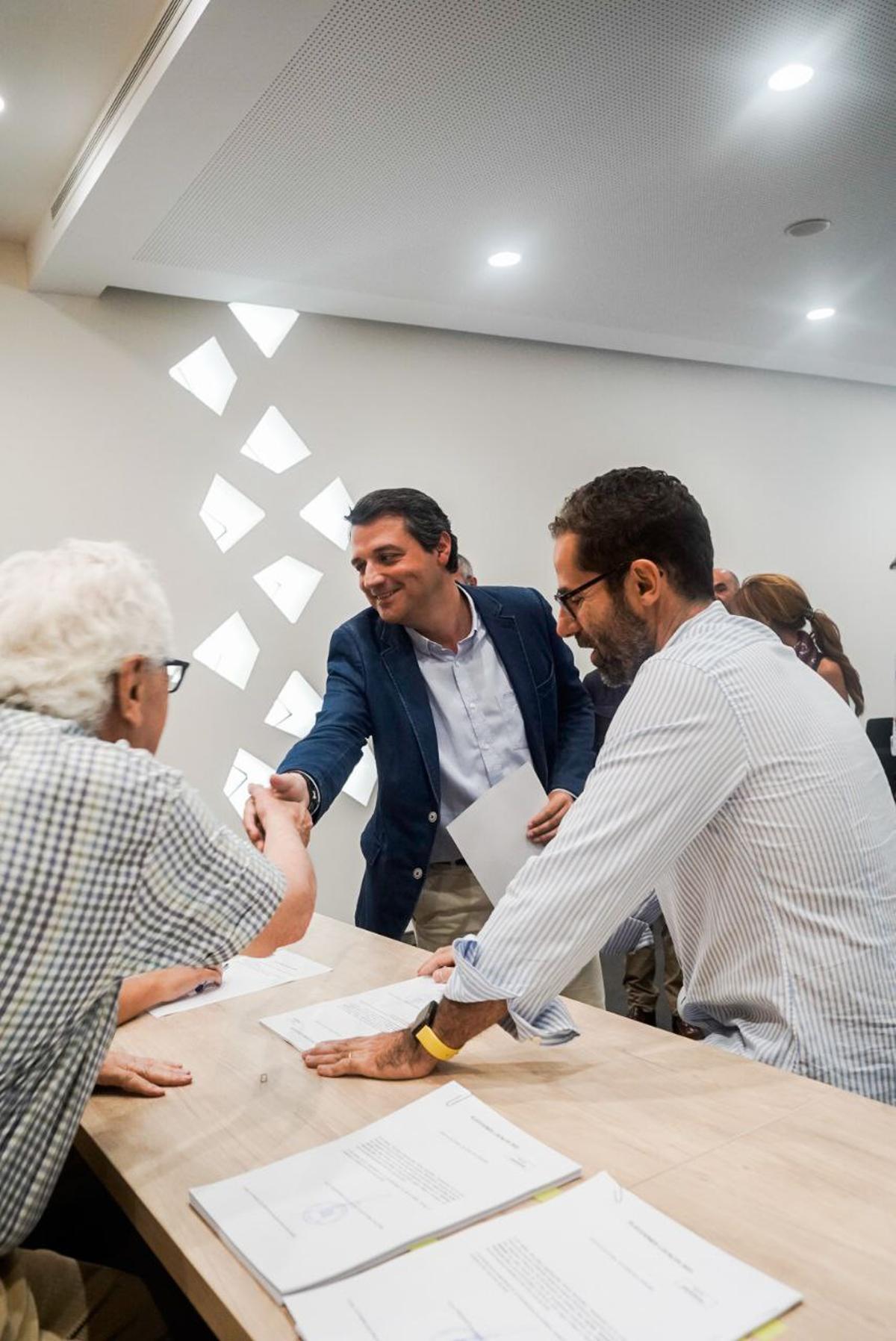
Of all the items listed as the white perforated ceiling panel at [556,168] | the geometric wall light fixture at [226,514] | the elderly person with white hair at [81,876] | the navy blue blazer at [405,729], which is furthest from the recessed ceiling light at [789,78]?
the elderly person with white hair at [81,876]

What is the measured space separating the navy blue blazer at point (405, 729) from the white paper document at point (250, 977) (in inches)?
13.8

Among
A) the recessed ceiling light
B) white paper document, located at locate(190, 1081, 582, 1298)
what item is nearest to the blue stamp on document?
white paper document, located at locate(190, 1081, 582, 1298)

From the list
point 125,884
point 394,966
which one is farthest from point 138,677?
point 394,966

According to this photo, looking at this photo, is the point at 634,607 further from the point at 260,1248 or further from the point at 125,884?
the point at 260,1248

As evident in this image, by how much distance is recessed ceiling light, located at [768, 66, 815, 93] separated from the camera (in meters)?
2.88

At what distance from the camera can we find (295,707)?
14.8ft

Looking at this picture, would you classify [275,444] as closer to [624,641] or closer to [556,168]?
[556,168]

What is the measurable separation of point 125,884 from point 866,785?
0.98 meters

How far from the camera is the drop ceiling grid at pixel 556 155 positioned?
8.71 feet

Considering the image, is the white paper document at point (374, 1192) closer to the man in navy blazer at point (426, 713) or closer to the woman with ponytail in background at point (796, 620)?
the man in navy blazer at point (426, 713)

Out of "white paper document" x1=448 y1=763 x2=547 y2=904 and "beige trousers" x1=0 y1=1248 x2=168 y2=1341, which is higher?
"white paper document" x1=448 y1=763 x2=547 y2=904

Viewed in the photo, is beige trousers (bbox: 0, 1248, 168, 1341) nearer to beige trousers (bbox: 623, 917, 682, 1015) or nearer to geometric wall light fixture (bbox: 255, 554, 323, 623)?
beige trousers (bbox: 623, 917, 682, 1015)

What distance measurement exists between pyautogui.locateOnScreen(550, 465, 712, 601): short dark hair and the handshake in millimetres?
644

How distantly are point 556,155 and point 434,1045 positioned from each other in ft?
9.94
